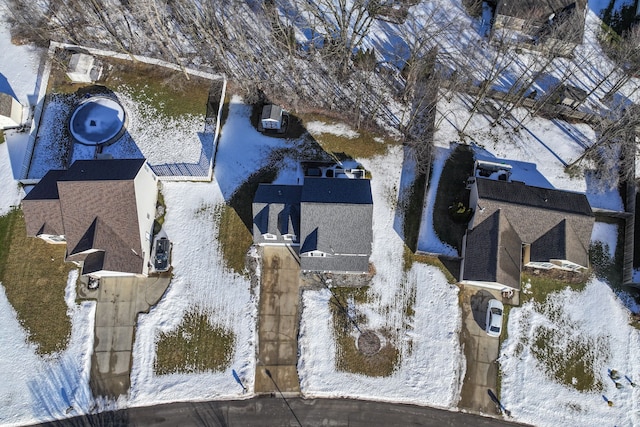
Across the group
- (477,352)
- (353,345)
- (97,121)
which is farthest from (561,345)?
(97,121)

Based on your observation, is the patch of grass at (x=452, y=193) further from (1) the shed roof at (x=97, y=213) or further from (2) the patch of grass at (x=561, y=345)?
(1) the shed roof at (x=97, y=213)

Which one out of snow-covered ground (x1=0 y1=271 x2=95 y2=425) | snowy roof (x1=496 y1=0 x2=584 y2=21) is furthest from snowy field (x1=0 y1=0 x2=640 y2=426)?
snowy roof (x1=496 y1=0 x2=584 y2=21)

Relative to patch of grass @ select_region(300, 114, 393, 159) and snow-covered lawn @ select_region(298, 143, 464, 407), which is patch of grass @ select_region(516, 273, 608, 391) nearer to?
snow-covered lawn @ select_region(298, 143, 464, 407)

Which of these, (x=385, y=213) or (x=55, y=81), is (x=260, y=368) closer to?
(x=385, y=213)

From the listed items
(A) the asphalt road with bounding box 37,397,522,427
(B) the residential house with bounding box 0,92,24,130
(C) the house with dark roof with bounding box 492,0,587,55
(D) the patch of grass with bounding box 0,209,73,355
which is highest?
(C) the house with dark roof with bounding box 492,0,587,55

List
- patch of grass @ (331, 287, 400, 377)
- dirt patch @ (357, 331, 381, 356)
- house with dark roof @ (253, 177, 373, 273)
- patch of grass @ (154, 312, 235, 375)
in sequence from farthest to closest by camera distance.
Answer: dirt patch @ (357, 331, 381, 356) < patch of grass @ (331, 287, 400, 377) < patch of grass @ (154, 312, 235, 375) < house with dark roof @ (253, 177, 373, 273)

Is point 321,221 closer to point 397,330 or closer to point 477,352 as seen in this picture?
point 397,330
